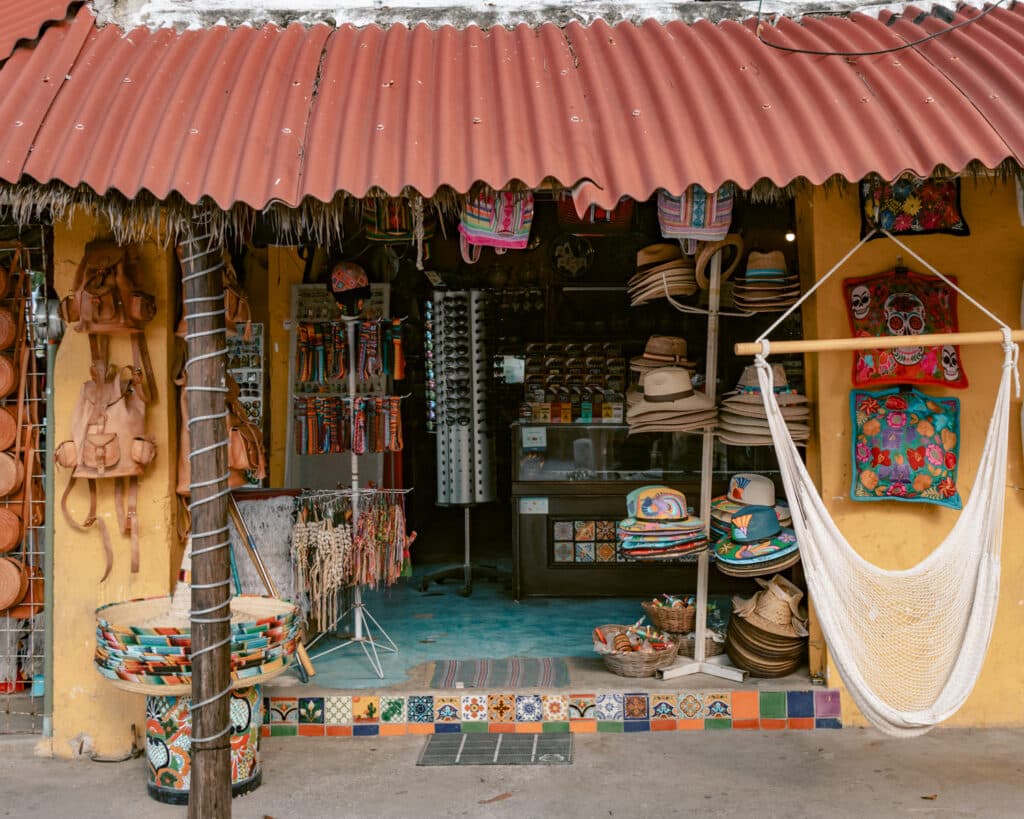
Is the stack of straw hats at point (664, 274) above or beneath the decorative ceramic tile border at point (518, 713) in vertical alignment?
above

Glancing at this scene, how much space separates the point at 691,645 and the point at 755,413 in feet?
4.49

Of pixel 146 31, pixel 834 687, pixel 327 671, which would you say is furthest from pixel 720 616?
pixel 146 31

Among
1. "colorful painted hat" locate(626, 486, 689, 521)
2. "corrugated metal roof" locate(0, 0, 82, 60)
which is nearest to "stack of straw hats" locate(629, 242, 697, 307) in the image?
"colorful painted hat" locate(626, 486, 689, 521)

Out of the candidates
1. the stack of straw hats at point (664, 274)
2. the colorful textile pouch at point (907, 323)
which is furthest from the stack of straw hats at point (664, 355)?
the colorful textile pouch at point (907, 323)

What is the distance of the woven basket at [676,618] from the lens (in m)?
5.70

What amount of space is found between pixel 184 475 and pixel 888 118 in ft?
11.5

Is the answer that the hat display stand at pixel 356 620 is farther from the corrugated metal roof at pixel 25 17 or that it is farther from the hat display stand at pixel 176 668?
the corrugated metal roof at pixel 25 17

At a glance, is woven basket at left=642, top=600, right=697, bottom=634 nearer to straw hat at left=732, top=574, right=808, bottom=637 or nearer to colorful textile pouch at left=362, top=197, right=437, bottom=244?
straw hat at left=732, top=574, right=808, bottom=637

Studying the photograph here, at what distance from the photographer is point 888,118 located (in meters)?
4.03

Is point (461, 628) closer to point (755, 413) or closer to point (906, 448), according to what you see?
point (755, 413)

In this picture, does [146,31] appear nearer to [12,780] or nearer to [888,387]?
[12,780]

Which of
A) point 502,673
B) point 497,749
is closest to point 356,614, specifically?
point 502,673

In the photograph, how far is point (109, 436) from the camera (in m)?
4.75

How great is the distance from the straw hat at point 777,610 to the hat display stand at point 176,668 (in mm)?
2331
